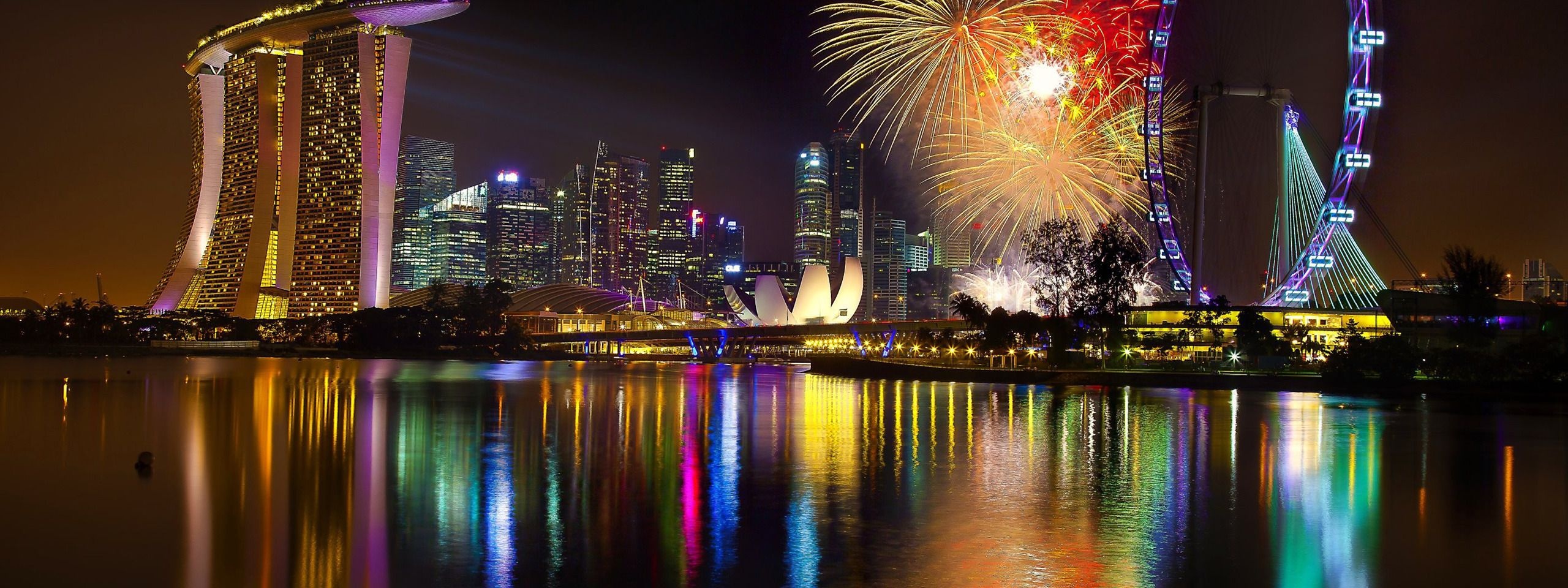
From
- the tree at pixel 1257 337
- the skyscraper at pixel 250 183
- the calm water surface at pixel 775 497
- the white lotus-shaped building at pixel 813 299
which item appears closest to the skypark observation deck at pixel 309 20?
the skyscraper at pixel 250 183

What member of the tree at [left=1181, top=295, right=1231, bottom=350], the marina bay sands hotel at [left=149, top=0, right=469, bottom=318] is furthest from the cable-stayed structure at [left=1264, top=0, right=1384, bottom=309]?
the marina bay sands hotel at [left=149, top=0, right=469, bottom=318]

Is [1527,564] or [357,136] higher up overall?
[357,136]

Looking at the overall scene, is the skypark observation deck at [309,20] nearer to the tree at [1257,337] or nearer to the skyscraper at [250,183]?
the skyscraper at [250,183]

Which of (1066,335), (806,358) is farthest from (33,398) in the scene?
(806,358)

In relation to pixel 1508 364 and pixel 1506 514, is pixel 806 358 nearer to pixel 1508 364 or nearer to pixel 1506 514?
pixel 1508 364

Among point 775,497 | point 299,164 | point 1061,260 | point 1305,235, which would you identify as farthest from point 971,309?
point 299,164

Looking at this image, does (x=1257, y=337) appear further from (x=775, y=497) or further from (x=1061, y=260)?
(x=775, y=497)
